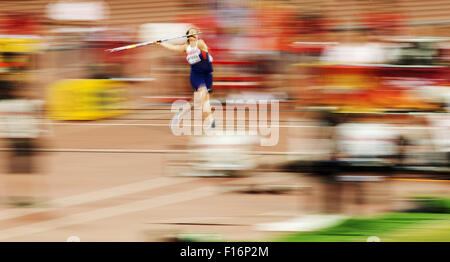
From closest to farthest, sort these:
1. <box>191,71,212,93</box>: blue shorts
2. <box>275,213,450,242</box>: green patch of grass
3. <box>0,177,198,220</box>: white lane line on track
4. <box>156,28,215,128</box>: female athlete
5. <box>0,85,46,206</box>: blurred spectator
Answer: <box>275,213,450,242</box>: green patch of grass
<box>0,177,198,220</box>: white lane line on track
<box>0,85,46,206</box>: blurred spectator
<box>156,28,215,128</box>: female athlete
<box>191,71,212,93</box>: blue shorts

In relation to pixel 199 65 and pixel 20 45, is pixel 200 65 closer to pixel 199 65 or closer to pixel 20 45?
pixel 199 65

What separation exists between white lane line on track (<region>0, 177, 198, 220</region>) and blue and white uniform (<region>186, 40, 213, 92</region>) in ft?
10.9

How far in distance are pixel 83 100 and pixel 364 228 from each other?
24.9 feet

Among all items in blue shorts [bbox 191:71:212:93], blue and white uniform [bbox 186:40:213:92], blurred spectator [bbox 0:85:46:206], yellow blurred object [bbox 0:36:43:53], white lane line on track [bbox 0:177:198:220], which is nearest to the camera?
white lane line on track [bbox 0:177:198:220]

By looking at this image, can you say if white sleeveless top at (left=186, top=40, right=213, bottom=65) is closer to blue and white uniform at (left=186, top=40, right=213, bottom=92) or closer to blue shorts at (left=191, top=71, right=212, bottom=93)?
blue and white uniform at (left=186, top=40, right=213, bottom=92)

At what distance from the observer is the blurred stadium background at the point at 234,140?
6121 mm

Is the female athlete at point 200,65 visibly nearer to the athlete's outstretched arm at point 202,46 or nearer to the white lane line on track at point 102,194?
the athlete's outstretched arm at point 202,46

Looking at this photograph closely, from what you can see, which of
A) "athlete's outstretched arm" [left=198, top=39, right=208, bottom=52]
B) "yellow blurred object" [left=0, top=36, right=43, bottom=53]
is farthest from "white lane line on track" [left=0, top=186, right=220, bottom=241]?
"athlete's outstretched arm" [left=198, top=39, right=208, bottom=52]

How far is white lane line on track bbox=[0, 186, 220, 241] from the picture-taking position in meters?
6.29

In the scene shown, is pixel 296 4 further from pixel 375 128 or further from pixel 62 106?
pixel 375 128

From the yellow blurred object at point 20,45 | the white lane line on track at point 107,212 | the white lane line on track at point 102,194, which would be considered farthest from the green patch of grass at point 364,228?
the yellow blurred object at point 20,45

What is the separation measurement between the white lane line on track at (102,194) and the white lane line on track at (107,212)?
1.16 ft
